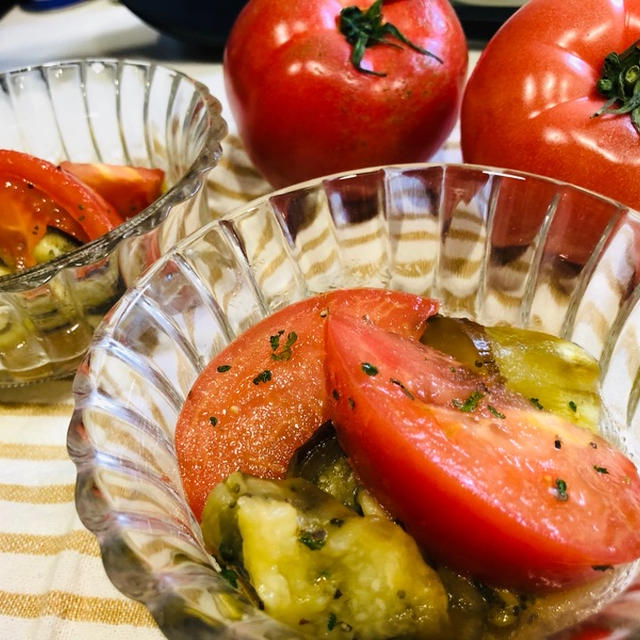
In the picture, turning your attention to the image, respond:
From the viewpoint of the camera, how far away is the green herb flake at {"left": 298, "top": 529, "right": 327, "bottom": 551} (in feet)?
1.23

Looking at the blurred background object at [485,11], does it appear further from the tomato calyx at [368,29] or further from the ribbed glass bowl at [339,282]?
the ribbed glass bowl at [339,282]

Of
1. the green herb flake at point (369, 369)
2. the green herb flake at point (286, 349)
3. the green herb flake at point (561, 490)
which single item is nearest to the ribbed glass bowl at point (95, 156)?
the green herb flake at point (286, 349)

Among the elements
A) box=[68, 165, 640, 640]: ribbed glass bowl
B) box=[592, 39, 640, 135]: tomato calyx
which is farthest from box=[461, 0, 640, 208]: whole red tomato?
box=[68, 165, 640, 640]: ribbed glass bowl

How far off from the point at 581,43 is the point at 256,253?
42 cm

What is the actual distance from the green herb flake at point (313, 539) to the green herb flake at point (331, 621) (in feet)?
0.11

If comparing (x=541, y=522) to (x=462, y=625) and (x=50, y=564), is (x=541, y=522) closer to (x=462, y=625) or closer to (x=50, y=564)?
(x=462, y=625)

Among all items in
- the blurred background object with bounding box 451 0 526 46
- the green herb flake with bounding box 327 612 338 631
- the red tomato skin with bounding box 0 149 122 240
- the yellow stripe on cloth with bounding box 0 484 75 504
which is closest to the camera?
the green herb flake with bounding box 327 612 338 631

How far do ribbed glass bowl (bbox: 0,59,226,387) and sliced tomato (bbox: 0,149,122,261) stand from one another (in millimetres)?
86

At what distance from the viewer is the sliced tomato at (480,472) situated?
0.36 metres

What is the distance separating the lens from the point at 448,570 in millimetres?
405

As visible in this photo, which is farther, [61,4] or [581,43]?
[61,4]

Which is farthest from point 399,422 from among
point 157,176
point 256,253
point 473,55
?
point 473,55

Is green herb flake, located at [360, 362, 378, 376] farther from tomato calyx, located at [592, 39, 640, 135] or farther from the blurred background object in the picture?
the blurred background object

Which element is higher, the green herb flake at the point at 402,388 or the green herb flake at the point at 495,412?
the green herb flake at the point at 402,388
